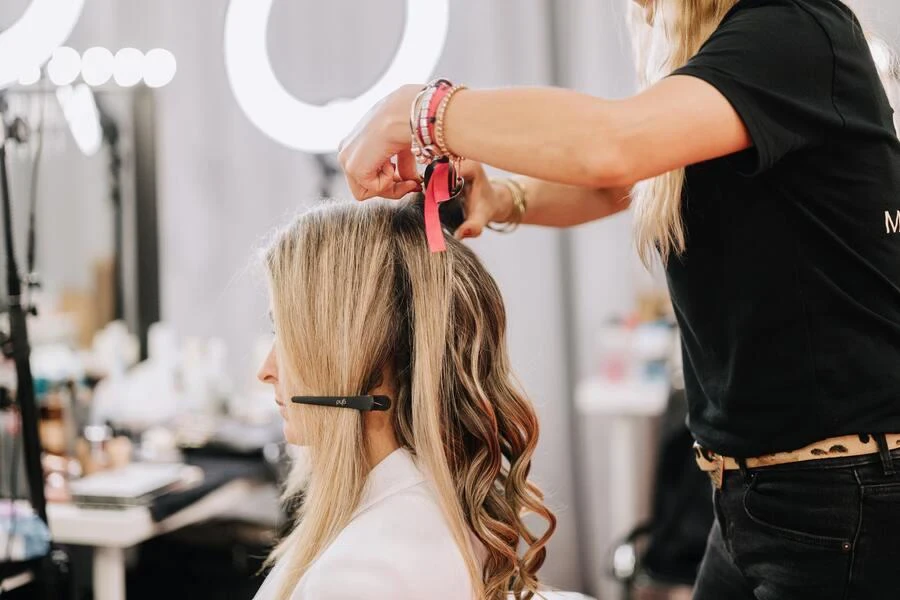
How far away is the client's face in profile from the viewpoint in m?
1.21

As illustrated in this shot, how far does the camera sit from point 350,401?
1.14 meters

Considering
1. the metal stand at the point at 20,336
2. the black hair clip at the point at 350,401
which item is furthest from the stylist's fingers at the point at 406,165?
the metal stand at the point at 20,336

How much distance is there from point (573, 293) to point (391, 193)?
2195mm

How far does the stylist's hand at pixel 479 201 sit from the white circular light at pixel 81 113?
1016mm

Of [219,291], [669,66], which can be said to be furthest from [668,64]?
[219,291]

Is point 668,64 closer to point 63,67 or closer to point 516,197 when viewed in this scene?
point 516,197

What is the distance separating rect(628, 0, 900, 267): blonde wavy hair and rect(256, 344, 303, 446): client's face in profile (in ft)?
1.54

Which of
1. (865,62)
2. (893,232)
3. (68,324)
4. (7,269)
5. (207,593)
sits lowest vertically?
(207,593)

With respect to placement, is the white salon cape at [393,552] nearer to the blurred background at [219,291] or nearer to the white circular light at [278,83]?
the blurred background at [219,291]

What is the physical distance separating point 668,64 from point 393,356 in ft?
1.54

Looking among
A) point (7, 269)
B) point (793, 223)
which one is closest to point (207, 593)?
point (7, 269)

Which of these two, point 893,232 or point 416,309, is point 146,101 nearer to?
point 416,309

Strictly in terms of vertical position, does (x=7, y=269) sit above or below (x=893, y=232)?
below

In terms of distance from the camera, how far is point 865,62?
39.9 inches
